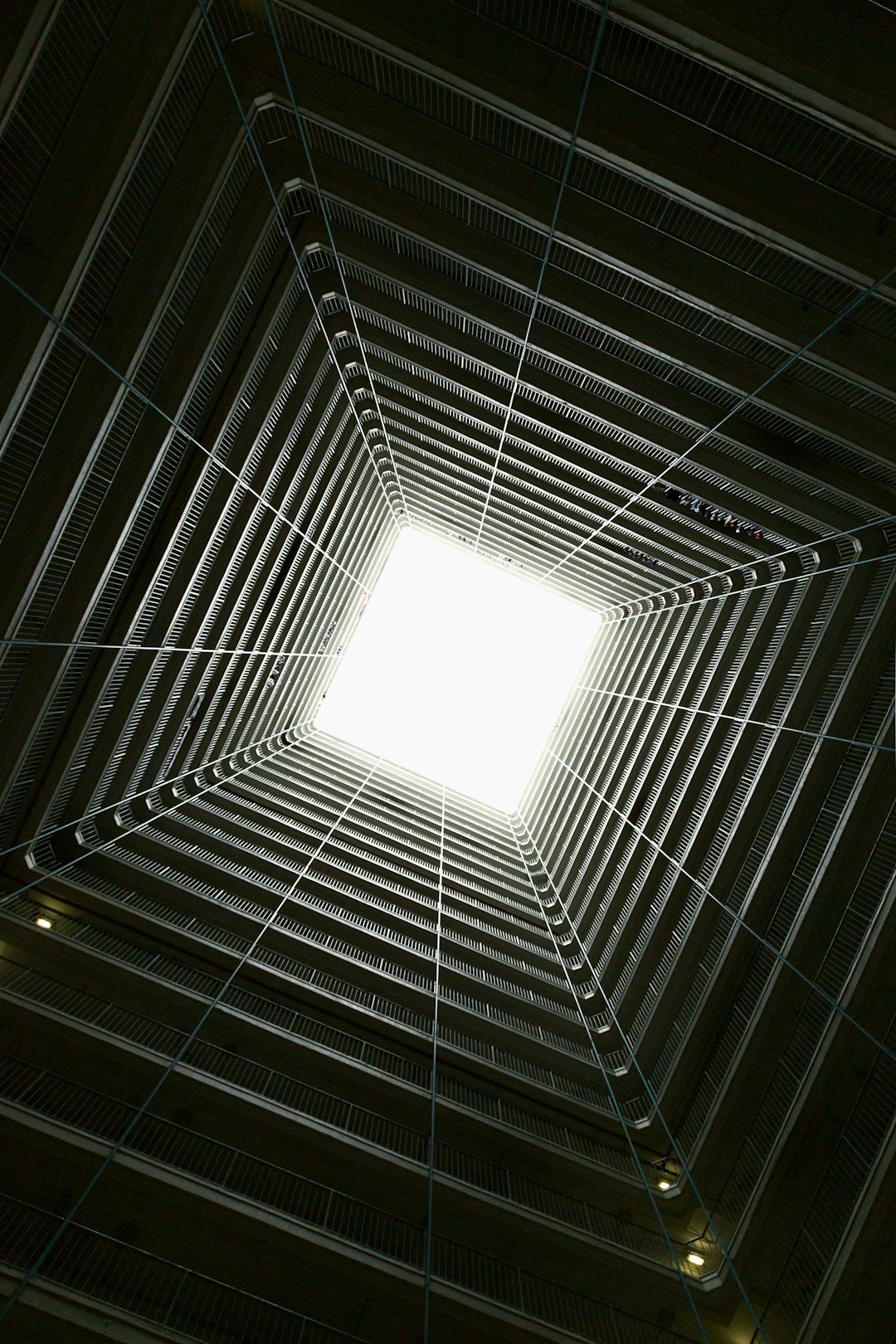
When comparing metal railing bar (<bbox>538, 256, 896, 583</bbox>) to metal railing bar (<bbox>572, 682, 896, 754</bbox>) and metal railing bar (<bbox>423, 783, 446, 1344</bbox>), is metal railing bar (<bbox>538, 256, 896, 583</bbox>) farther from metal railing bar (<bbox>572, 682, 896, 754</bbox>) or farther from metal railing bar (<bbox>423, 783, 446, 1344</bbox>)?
metal railing bar (<bbox>423, 783, 446, 1344</bbox>)

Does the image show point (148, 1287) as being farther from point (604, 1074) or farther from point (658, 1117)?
point (658, 1117)

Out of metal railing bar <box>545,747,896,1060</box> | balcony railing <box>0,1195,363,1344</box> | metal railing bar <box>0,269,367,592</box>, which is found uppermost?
metal railing bar <box>0,269,367,592</box>

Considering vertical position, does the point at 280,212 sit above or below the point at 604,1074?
above

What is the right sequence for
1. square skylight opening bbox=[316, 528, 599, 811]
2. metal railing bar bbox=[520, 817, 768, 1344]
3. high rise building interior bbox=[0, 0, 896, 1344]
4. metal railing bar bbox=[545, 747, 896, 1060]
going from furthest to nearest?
square skylight opening bbox=[316, 528, 599, 811] → metal railing bar bbox=[545, 747, 896, 1060] → metal railing bar bbox=[520, 817, 768, 1344] → high rise building interior bbox=[0, 0, 896, 1344]

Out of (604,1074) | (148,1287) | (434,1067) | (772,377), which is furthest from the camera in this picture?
(604,1074)

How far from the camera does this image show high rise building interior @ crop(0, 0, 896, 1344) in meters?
7.33

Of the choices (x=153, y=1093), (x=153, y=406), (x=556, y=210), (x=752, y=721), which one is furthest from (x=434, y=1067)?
(x=556, y=210)

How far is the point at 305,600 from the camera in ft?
57.0

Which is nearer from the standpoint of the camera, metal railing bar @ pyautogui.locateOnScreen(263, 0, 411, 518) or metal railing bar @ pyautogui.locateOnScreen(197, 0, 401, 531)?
metal railing bar @ pyautogui.locateOnScreen(197, 0, 401, 531)

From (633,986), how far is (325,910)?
6295mm

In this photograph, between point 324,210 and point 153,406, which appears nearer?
point 153,406

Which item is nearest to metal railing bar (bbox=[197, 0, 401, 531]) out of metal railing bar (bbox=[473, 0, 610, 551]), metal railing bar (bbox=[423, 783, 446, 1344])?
metal railing bar (bbox=[473, 0, 610, 551])

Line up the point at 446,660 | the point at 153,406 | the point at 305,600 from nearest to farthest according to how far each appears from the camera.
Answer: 1. the point at 153,406
2. the point at 305,600
3. the point at 446,660

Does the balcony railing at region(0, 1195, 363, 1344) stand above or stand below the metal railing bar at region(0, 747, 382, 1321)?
below
